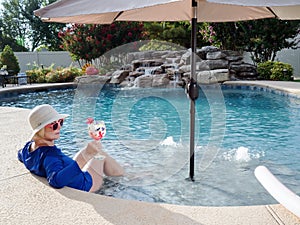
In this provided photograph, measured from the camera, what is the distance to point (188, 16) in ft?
14.1

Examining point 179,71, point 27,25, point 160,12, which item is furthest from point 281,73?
point 27,25

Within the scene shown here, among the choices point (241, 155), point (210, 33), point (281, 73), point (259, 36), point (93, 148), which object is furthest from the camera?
point (210, 33)

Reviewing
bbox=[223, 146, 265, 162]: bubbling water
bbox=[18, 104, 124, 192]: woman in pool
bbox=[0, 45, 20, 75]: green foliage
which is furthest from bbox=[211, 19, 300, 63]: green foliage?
bbox=[18, 104, 124, 192]: woman in pool

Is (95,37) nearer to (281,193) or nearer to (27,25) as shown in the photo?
(281,193)

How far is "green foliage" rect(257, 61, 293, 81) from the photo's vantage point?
1338cm

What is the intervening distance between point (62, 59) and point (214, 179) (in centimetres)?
2063

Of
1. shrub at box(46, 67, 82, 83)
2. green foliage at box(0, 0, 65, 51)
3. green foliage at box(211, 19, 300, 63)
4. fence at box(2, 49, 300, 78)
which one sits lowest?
shrub at box(46, 67, 82, 83)

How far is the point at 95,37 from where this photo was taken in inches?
701

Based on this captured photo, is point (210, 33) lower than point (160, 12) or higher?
lower

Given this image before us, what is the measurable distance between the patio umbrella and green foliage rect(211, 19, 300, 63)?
35.5 feet

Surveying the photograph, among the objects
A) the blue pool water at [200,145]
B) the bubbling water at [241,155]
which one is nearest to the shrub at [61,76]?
the blue pool water at [200,145]

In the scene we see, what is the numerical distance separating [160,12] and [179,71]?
10070 mm

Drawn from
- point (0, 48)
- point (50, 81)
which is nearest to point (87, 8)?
point (50, 81)

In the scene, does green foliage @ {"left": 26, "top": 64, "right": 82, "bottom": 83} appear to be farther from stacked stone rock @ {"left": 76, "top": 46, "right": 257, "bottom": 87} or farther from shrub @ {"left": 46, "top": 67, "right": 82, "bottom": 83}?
stacked stone rock @ {"left": 76, "top": 46, "right": 257, "bottom": 87}
